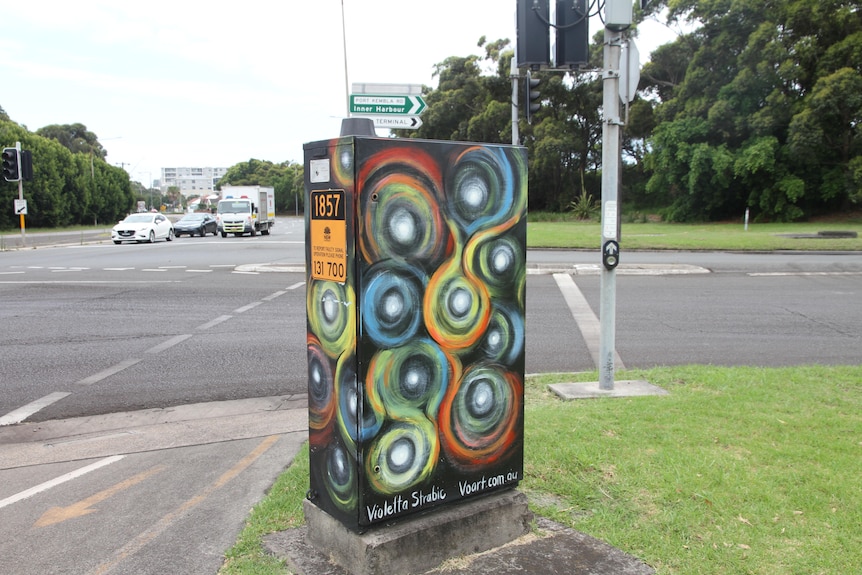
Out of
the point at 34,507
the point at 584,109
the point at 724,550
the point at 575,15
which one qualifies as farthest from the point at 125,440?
the point at 584,109

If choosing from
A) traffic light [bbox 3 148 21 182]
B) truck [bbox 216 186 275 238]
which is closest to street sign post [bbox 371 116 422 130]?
traffic light [bbox 3 148 21 182]

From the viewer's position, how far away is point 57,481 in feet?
15.8

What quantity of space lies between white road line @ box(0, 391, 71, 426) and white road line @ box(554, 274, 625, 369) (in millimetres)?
5847

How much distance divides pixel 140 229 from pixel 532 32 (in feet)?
106

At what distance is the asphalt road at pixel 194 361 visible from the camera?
402 centimetres

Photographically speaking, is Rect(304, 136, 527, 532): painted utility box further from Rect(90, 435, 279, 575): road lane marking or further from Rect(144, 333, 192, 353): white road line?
Rect(144, 333, 192, 353): white road line

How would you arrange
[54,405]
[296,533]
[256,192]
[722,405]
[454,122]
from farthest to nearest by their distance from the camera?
[454,122]
[256,192]
[54,405]
[722,405]
[296,533]

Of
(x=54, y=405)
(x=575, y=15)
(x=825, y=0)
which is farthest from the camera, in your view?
(x=825, y=0)

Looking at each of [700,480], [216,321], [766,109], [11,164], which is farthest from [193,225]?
[700,480]

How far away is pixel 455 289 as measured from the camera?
10.7 ft

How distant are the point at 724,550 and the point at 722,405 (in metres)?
2.56

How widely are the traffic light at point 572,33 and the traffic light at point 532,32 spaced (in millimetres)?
105

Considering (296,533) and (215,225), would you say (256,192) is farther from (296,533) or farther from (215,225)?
(296,533)

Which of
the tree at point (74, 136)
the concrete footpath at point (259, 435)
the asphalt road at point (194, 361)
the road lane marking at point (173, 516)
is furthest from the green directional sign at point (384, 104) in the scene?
the tree at point (74, 136)
